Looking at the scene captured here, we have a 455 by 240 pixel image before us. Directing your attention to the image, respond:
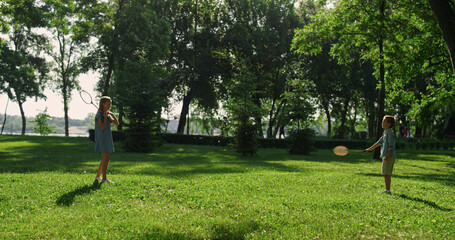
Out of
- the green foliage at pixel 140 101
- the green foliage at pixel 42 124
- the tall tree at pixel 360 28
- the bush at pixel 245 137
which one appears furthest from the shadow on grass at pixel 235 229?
the green foliage at pixel 42 124

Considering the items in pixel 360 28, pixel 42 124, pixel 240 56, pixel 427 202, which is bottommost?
pixel 427 202

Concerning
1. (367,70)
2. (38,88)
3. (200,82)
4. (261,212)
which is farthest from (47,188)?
(38,88)

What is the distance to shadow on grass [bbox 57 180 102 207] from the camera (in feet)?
22.9

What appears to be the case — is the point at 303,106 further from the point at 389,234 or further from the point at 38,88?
the point at 38,88

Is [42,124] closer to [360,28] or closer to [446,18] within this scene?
[360,28]

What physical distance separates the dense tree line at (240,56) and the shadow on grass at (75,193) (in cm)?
911

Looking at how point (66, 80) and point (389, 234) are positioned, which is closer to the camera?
point (389, 234)

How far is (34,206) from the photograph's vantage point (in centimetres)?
667

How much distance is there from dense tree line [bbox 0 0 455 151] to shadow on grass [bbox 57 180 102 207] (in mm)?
9110

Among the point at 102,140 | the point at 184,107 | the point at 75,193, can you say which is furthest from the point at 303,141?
the point at 184,107

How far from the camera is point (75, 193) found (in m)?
7.69

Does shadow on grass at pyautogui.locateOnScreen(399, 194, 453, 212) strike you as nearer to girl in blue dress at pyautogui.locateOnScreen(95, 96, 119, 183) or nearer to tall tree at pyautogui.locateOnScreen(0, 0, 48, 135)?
girl in blue dress at pyautogui.locateOnScreen(95, 96, 119, 183)

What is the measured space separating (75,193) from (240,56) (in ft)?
108

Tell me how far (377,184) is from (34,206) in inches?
384
